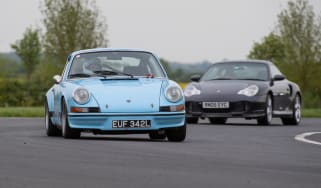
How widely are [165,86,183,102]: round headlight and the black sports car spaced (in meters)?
7.33

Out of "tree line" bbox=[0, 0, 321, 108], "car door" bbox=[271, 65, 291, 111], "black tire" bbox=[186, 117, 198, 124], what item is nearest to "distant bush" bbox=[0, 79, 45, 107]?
"tree line" bbox=[0, 0, 321, 108]

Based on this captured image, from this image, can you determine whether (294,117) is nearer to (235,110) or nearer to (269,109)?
(269,109)

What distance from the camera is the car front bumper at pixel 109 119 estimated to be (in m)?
13.5

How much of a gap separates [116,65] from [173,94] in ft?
4.51

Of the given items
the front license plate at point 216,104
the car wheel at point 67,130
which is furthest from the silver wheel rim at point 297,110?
the car wheel at point 67,130

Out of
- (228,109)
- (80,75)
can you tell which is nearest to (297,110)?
(228,109)

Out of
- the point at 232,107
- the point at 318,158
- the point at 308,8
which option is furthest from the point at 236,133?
the point at 308,8

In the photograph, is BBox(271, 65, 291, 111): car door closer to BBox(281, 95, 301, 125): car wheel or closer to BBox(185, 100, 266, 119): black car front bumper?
BBox(281, 95, 301, 125): car wheel

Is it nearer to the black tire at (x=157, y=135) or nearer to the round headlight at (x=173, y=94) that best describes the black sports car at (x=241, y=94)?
the black tire at (x=157, y=135)

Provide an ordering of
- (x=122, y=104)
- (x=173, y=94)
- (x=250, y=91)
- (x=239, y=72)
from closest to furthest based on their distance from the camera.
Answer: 1. (x=122, y=104)
2. (x=173, y=94)
3. (x=250, y=91)
4. (x=239, y=72)

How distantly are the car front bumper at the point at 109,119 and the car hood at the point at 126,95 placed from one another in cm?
7

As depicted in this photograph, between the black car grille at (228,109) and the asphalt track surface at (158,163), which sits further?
the black car grille at (228,109)

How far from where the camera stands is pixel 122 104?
1361 cm

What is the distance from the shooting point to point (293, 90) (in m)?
23.6
